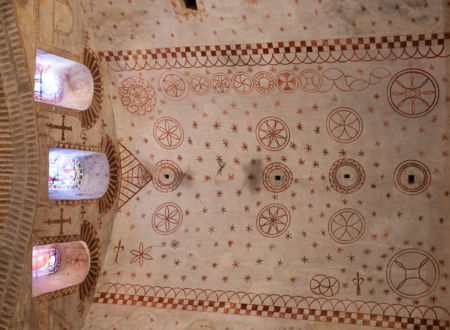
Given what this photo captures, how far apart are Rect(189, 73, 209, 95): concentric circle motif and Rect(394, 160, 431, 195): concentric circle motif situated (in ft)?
10.3

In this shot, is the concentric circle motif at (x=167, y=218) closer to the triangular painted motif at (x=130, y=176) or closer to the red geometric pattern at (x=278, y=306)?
the triangular painted motif at (x=130, y=176)

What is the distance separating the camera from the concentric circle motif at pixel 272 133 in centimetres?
870

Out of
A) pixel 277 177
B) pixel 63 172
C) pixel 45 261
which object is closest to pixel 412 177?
pixel 277 177

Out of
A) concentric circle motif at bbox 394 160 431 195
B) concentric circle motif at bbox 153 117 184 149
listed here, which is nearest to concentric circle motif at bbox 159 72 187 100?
concentric circle motif at bbox 153 117 184 149

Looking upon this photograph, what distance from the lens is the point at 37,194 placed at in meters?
7.66

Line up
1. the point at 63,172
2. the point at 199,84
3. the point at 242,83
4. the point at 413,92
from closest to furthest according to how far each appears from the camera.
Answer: the point at 413,92 < the point at 242,83 < the point at 199,84 < the point at 63,172

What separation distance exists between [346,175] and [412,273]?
1716 mm

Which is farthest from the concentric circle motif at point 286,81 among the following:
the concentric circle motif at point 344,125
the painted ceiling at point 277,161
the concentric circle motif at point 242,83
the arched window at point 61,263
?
the arched window at point 61,263

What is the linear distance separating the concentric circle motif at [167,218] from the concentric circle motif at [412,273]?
3309mm

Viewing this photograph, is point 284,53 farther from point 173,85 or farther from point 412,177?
point 412,177

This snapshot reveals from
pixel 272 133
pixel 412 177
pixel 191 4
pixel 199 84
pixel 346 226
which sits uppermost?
pixel 191 4

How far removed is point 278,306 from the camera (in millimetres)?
8602

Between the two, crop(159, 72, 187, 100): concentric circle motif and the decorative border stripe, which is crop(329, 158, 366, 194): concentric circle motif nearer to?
the decorative border stripe

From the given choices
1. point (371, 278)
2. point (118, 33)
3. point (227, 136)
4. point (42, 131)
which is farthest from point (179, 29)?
point (371, 278)
